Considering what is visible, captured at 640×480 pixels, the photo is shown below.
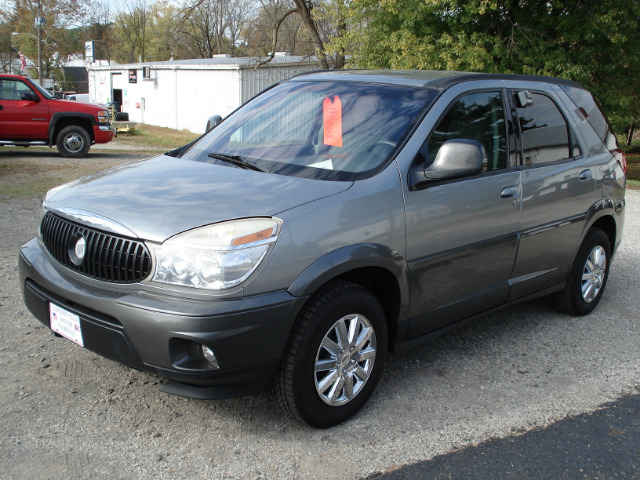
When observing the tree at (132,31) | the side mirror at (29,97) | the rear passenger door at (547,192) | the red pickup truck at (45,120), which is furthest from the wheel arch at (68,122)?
the tree at (132,31)

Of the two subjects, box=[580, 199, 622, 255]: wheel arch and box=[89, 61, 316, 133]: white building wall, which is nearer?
box=[580, 199, 622, 255]: wheel arch

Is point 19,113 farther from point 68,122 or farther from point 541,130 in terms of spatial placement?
point 541,130

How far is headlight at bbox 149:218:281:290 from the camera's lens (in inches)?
113

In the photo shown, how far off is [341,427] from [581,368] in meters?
1.90

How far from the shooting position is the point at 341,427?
344 cm

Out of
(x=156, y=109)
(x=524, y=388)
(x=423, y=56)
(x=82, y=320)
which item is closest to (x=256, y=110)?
(x=82, y=320)

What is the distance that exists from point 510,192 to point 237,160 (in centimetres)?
177

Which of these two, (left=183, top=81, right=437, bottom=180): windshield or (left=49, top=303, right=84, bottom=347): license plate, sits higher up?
(left=183, top=81, right=437, bottom=180): windshield

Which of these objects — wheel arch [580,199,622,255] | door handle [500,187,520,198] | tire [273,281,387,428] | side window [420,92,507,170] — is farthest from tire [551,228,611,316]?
tire [273,281,387,428]

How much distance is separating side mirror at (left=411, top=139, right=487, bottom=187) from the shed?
79.1ft

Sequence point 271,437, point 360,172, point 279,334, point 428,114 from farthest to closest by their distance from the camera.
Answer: point 428,114 → point 360,172 → point 271,437 → point 279,334

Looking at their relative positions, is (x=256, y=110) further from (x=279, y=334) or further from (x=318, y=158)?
(x=279, y=334)

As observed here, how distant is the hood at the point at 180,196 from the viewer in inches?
119

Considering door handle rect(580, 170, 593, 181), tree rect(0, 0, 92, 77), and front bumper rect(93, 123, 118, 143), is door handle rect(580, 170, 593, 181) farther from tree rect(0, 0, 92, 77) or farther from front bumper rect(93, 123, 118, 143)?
tree rect(0, 0, 92, 77)
